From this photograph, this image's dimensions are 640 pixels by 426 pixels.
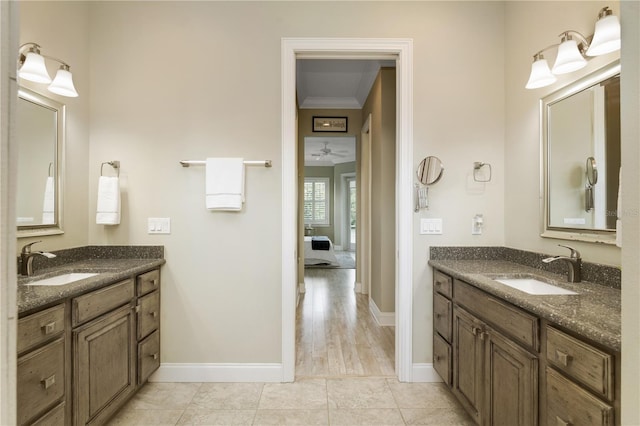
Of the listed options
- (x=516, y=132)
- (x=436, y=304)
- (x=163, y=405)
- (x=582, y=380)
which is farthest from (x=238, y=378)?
(x=516, y=132)

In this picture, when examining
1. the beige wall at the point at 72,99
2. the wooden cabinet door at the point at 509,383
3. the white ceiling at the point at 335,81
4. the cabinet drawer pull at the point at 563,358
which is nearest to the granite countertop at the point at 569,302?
the cabinet drawer pull at the point at 563,358

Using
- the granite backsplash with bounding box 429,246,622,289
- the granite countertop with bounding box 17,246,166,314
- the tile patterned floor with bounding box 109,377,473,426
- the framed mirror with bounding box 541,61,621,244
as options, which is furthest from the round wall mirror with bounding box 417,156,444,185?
the granite countertop with bounding box 17,246,166,314

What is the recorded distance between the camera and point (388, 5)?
2.28 metres

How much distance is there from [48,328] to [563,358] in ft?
6.93

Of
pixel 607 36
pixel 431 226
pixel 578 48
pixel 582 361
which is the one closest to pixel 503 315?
pixel 582 361

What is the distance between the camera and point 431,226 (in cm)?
231

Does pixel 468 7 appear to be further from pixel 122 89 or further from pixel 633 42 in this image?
pixel 122 89

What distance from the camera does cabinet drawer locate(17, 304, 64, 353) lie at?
1.21 metres

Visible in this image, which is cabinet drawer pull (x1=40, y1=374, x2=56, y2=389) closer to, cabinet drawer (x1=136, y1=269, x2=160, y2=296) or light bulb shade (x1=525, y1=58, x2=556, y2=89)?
cabinet drawer (x1=136, y1=269, x2=160, y2=296)

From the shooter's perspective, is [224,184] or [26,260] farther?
[224,184]

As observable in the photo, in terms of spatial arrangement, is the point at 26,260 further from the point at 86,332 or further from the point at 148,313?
the point at 148,313

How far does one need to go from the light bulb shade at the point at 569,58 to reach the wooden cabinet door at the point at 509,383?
57.2 inches

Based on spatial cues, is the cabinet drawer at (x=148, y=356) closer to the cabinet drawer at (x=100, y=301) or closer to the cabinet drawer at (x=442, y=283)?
the cabinet drawer at (x=100, y=301)

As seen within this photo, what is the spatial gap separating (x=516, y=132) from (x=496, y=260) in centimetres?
95
